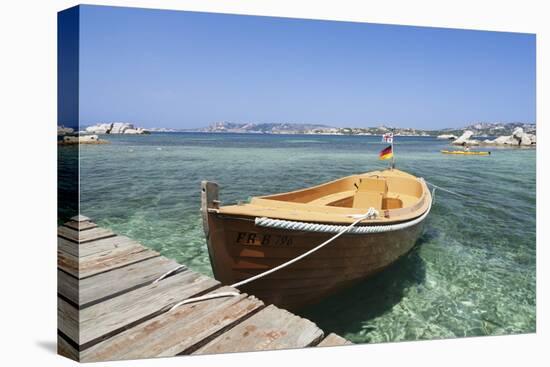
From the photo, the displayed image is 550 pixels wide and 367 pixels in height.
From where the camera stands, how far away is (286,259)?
3.77 metres

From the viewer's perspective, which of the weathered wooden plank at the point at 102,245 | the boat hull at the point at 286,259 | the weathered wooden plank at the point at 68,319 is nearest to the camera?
the weathered wooden plank at the point at 68,319

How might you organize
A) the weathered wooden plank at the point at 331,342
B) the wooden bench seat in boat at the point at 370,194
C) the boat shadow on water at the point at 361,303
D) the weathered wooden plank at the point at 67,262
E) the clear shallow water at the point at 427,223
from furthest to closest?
the wooden bench seat in boat at the point at 370,194, the clear shallow water at the point at 427,223, the boat shadow on water at the point at 361,303, the weathered wooden plank at the point at 67,262, the weathered wooden plank at the point at 331,342

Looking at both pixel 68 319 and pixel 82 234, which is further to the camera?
pixel 82 234

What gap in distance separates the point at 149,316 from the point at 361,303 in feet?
8.21

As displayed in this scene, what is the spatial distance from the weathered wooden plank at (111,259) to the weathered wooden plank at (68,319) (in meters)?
0.25

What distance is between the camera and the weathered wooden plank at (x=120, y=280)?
9.78 feet

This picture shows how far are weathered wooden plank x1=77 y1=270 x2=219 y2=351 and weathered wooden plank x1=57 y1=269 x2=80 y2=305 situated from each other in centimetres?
20

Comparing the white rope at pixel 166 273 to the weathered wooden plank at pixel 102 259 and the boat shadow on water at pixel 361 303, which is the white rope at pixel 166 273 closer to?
the weathered wooden plank at pixel 102 259

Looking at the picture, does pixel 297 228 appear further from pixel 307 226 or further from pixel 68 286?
pixel 68 286

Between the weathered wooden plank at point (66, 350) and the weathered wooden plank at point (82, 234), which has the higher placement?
the weathered wooden plank at point (82, 234)

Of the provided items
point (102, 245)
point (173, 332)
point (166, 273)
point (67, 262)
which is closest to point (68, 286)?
point (67, 262)

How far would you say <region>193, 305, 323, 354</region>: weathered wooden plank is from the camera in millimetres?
2656

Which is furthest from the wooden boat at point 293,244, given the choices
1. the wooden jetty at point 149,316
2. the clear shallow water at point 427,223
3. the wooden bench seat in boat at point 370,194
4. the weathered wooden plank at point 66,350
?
the weathered wooden plank at point 66,350

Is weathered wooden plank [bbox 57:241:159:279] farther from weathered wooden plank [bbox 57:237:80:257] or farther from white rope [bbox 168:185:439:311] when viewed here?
white rope [bbox 168:185:439:311]
